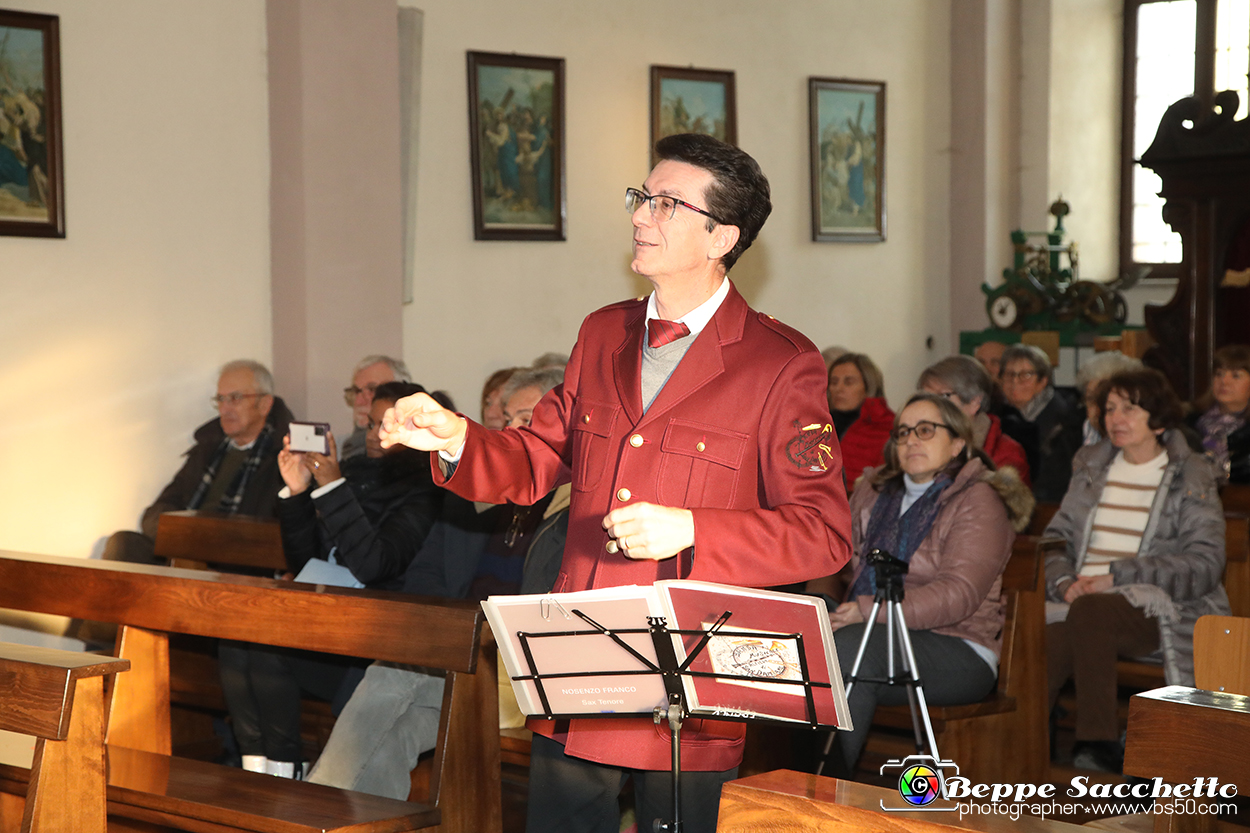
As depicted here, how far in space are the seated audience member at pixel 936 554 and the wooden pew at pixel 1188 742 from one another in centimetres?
166

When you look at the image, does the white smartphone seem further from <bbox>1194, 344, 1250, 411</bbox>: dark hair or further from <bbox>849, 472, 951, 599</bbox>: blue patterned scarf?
<bbox>1194, 344, 1250, 411</bbox>: dark hair

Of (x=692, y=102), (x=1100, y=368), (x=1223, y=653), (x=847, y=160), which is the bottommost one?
(x=1223, y=653)

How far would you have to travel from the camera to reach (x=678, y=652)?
2.02 meters

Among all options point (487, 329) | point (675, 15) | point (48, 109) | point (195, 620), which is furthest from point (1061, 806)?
point (675, 15)

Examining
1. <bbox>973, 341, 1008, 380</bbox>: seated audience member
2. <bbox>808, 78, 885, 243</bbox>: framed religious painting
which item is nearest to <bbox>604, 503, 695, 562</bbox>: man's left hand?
<bbox>973, 341, 1008, 380</bbox>: seated audience member

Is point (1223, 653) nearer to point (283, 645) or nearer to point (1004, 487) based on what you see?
point (1004, 487)

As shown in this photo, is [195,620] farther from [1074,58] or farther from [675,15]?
[1074,58]

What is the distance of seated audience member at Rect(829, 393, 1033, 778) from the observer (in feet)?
13.3

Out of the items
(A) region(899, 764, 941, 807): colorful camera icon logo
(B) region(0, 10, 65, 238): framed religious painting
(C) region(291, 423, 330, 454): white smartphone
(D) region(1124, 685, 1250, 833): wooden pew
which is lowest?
(D) region(1124, 685, 1250, 833): wooden pew

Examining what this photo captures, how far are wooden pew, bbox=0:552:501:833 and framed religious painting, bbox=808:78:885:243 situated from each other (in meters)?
6.31

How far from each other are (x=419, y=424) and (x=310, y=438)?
220cm

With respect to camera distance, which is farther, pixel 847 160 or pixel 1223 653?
pixel 847 160

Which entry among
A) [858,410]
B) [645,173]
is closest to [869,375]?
[858,410]

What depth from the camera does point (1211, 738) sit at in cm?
218
